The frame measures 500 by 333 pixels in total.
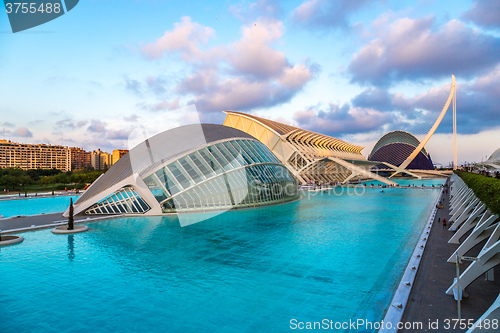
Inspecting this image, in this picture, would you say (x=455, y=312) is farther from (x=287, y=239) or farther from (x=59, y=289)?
(x=59, y=289)

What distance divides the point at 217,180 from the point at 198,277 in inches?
604

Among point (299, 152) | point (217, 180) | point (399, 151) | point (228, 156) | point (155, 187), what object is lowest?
point (155, 187)

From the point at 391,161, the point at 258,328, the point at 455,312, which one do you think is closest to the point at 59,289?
the point at 258,328

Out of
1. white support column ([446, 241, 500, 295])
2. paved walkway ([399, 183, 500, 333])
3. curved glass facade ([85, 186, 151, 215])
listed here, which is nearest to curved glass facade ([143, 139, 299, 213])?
curved glass facade ([85, 186, 151, 215])

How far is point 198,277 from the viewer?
10289mm

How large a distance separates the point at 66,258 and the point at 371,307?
12000 millimetres

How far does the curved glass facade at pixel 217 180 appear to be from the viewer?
23891 mm

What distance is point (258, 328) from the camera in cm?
702

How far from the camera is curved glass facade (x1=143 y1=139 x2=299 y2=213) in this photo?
941 inches

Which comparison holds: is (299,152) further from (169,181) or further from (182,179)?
(169,181)

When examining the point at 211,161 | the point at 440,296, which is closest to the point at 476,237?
the point at 440,296

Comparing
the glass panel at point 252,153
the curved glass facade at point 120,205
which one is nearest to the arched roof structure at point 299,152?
the glass panel at point 252,153

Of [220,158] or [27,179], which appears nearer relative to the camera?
[220,158]

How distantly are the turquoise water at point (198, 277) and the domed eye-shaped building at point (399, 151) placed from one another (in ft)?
346
